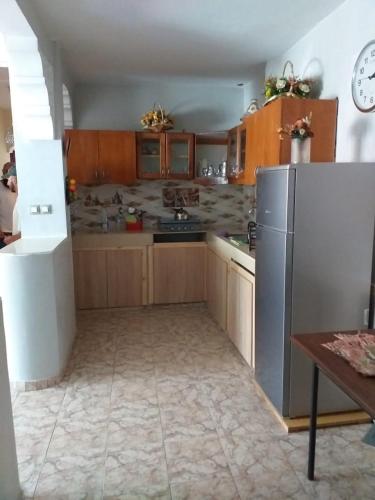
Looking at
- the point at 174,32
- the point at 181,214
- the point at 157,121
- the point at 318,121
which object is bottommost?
the point at 181,214

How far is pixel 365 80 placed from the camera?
90.1 inches

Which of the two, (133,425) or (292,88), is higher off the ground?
(292,88)

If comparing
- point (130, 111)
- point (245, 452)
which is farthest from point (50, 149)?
point (245, 452)

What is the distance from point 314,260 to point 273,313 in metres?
0.41

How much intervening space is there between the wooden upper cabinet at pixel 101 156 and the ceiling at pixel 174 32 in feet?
2.06

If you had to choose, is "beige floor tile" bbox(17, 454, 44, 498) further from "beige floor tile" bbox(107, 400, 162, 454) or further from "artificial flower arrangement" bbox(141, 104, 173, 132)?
"artificial flower arrangement" bbox(141, 104, 173, 132)

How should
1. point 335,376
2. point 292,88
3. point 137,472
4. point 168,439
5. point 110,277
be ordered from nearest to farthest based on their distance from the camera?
point 335,376 → point 137,472 → point 168,439 → point 292,88 → point 110,277

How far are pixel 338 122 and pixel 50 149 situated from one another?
218 centimetres

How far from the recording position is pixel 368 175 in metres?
2.10

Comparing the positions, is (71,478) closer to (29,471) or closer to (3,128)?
(29,471)

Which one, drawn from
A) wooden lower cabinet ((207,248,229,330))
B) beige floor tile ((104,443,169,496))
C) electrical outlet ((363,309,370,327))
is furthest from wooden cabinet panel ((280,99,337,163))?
beige floor tile ((104,443,169,496))

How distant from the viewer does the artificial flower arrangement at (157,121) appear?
162 inches

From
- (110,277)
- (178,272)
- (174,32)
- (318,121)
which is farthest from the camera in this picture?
(178,272)

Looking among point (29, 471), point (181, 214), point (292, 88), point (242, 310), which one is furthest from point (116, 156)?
point (29, 471)
